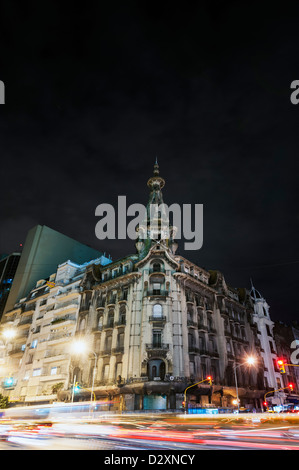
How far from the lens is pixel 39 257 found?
6638 centimetres

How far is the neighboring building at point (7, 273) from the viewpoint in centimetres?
8861

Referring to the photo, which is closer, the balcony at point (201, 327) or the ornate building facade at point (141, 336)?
the ornate building facade at point (141, 336)

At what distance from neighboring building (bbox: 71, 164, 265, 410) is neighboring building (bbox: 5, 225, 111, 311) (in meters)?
19.1

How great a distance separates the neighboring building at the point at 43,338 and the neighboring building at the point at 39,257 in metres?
4.35

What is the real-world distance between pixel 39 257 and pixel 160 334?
39.6 m

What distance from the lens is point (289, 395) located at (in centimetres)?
5759

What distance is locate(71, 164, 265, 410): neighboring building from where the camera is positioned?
37438mm

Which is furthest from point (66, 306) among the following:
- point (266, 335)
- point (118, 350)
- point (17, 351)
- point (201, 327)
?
point (266, 335)

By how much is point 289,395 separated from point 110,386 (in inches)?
1637

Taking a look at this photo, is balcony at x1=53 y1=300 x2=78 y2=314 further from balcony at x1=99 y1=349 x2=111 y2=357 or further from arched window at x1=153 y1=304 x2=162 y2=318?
arched window at x1=153 y1=304 x2=162 y2=318

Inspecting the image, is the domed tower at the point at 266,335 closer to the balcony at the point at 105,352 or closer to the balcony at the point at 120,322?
the balcony at the point at 120,322

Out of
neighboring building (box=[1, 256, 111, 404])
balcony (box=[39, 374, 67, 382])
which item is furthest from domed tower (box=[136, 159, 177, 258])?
balcony (box=[39, 374, 67, 382])

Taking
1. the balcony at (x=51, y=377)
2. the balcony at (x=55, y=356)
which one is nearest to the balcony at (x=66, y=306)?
the balcony at (x=55, y=356)
